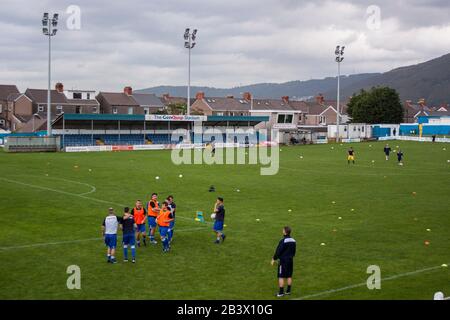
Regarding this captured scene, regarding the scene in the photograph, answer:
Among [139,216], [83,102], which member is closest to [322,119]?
[83,102]

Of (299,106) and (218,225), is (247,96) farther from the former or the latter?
(218,225)

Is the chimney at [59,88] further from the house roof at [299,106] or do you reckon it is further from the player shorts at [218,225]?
the player shorts at [218,225]

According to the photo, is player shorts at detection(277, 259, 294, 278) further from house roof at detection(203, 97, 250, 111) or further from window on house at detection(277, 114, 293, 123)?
house roof at detection(203, 97, 250, 111)

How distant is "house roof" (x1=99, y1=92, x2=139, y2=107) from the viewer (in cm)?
12594

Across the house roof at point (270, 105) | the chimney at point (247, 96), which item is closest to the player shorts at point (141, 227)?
the house roof at point (270, 105)

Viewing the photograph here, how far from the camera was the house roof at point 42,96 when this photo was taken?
12020cm

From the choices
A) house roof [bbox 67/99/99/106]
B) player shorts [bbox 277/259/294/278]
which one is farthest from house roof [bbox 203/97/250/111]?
player shorts [bbox 277/259/294/278]

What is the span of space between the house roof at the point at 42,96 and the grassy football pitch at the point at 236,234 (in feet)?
243

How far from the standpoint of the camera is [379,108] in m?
126

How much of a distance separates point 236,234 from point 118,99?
108103 mm

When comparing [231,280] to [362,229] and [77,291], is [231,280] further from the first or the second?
[362,229]

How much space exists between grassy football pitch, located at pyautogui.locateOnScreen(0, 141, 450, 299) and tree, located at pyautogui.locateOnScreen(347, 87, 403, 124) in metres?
80.4

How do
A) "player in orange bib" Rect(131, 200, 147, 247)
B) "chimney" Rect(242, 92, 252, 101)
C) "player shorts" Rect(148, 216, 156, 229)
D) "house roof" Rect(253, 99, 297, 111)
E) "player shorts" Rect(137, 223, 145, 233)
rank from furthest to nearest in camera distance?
"chimney" Rect(242, 92, 252, 101) < "house roof" Rect(253, 99, 297, 111) < "player shorts" Rect(148, 216, 156, 229) < "player shorts" Rect(137, 223, 145, 233) < "player in orange bib" Rect(131, 200, 147, 247)

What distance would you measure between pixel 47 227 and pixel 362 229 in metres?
13.6
